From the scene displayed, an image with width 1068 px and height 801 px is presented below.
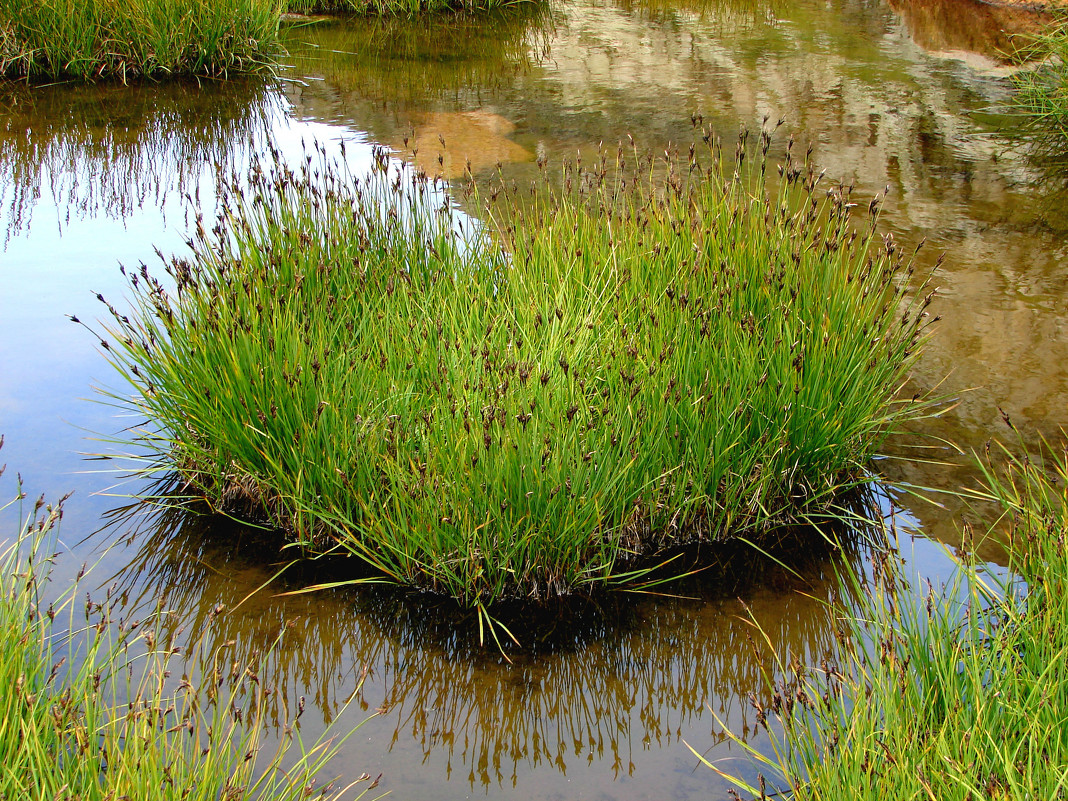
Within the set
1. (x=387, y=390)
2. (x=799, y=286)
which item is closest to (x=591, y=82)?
(x=799, y=286)

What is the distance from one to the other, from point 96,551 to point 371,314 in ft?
4.32

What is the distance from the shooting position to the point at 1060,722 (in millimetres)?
1940

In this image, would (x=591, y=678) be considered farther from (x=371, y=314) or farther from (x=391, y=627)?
(x=371, y=314)

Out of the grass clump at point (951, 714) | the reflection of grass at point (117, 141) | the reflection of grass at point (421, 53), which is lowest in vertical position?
the grass clump at point (951, 714)

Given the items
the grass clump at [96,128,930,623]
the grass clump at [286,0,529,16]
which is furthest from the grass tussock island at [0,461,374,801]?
the grass clump at [286,0,529,16]

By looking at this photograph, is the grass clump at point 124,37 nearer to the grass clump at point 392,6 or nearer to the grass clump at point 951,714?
the grass clump at point 392,6

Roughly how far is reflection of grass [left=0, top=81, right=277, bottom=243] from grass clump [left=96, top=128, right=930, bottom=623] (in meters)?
2.51

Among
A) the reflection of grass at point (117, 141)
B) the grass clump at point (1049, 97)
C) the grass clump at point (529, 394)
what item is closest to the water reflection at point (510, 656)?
the grass clump at point (529, 394)

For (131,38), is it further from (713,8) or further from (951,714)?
(951,714)

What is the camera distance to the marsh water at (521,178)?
2.68m

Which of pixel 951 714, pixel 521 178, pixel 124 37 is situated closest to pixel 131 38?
pixel 124 37

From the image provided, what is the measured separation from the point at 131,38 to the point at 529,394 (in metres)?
7.37

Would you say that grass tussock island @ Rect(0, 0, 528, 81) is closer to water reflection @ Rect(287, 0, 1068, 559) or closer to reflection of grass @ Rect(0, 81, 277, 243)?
reflection of grass @ Rect(0, 81, 277, 243)

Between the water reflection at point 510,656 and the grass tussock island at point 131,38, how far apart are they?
665cm
